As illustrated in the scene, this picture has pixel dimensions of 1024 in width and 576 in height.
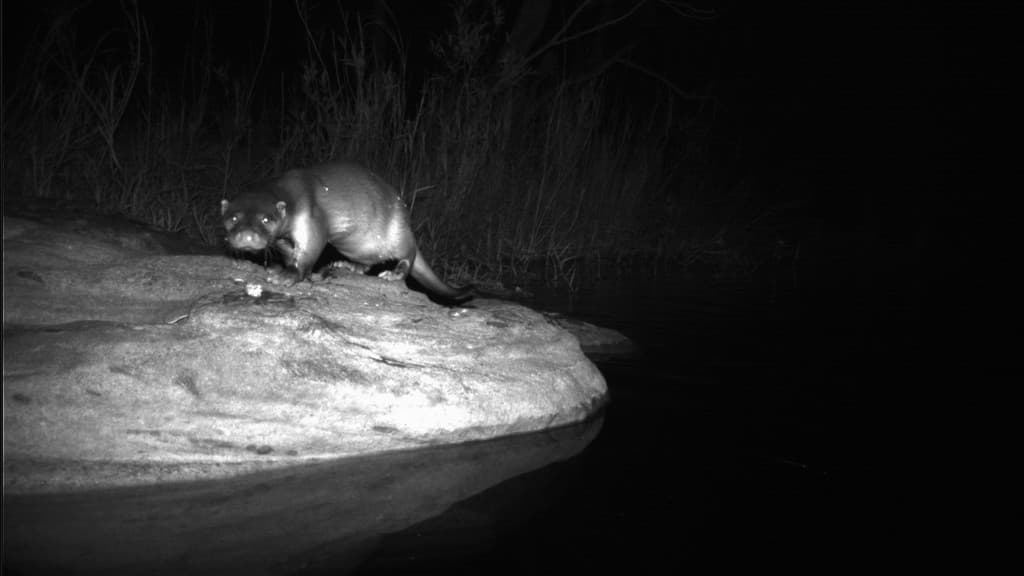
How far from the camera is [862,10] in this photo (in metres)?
17.9

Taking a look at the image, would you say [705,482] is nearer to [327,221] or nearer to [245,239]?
[245,239]

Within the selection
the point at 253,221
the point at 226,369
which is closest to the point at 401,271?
the point at 253,221

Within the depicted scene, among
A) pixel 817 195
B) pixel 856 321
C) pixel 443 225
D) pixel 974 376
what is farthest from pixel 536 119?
pixel 817 195

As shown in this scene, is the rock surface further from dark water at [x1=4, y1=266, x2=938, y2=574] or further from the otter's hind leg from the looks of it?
the otter's hind leg

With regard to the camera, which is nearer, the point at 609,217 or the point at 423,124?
the point at 423,124

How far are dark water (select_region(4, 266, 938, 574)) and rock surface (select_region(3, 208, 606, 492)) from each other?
0.38ft

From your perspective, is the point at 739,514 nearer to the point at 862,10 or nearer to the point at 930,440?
the point at 930,440

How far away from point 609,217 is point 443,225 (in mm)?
2581

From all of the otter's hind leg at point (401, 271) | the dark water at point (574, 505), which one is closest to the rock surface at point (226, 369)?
the dark water at point (574, 505)

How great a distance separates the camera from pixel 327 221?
423cm

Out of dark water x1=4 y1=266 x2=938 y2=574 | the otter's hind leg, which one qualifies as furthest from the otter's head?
dark water x1=4 y1=266 x2=938 y2=574

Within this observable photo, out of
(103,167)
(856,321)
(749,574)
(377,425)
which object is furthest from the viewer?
(856,321)

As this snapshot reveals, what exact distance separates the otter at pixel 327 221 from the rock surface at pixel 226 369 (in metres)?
0.23

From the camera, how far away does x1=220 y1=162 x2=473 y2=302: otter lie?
3736 mm
